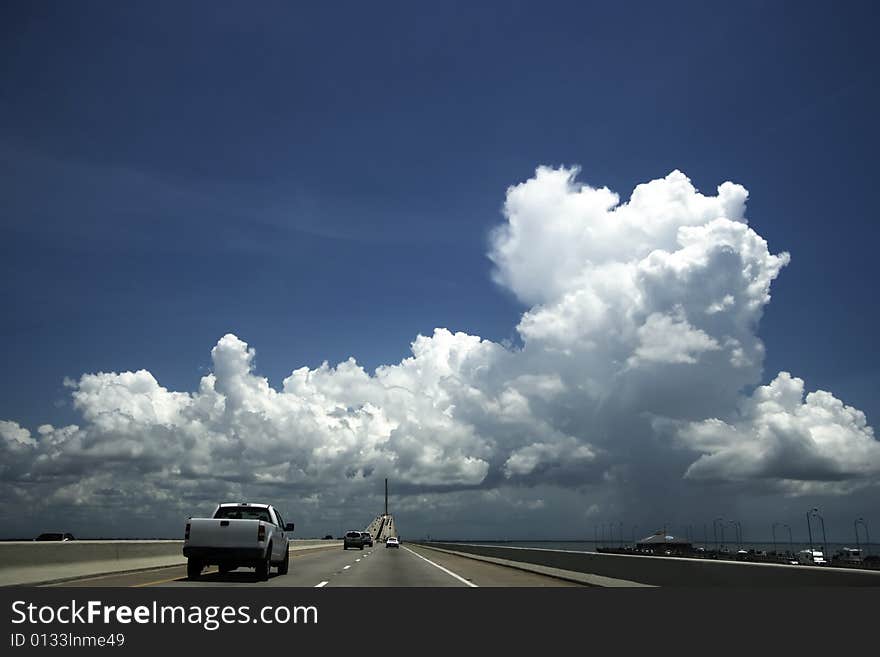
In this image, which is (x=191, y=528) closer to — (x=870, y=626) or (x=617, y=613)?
(x=617, y=613)

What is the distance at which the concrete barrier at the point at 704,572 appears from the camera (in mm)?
12516

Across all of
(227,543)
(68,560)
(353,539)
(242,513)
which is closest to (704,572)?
(227,543)

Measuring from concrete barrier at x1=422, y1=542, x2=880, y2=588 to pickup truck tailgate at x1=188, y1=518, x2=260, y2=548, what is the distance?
9799 mm

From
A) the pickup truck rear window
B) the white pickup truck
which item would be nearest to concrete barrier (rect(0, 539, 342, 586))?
the white pickup truck

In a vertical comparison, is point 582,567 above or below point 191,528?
below

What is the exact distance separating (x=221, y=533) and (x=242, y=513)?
12.2 ft

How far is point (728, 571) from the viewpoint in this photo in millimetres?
15391

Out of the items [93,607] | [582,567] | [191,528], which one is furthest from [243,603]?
[582,567]

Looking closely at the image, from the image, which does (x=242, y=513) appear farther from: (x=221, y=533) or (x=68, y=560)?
(x=68, y=560)

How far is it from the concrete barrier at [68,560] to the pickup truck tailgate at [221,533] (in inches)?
131

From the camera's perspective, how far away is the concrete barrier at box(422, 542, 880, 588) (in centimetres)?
1252

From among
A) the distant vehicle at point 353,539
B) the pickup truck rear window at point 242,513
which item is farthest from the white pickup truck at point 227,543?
the distant vehicle at point 353,539

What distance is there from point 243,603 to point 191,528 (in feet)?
28.0

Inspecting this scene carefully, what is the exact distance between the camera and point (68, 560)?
87.5 feet
